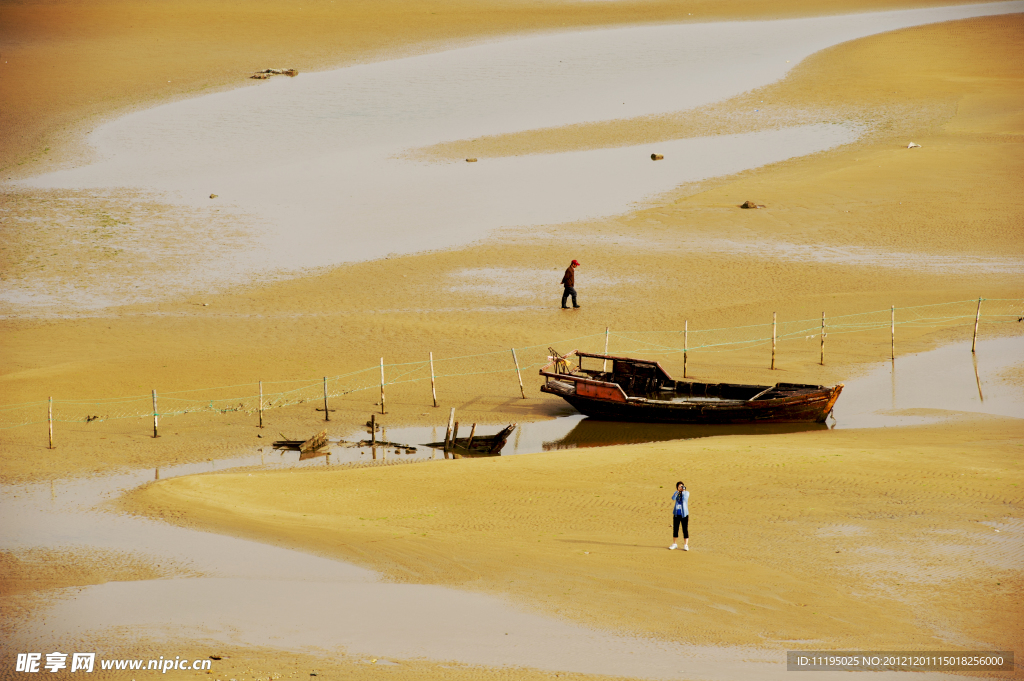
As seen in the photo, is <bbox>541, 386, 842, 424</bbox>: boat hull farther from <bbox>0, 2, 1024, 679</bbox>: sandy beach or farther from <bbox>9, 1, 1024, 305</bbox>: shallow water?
<bbox>9, 1, 1024, 305</bbox>: shallow water

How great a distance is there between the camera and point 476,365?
2527 cm

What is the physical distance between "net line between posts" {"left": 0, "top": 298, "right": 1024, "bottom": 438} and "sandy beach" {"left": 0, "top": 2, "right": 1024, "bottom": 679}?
134 mm

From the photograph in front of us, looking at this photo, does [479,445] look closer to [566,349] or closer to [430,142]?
[566,349]

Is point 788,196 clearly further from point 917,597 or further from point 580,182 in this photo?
point 917,597

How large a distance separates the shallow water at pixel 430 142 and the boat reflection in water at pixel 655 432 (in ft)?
46.2

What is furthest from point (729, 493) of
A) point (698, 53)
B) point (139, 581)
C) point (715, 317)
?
point (698, 53)

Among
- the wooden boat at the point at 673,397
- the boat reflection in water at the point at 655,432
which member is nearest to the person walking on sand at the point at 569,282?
the wooden boat at the point at 673,397

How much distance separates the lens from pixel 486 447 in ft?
65.8

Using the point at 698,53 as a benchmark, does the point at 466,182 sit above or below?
below

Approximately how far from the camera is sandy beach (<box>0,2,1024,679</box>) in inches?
490

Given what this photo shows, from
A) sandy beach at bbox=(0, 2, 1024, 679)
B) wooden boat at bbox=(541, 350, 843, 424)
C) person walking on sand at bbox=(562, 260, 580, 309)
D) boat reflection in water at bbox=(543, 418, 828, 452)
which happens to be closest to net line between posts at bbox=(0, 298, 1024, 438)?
sandy beach at bbox=(0, 2, 1024, 679)

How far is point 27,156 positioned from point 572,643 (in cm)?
3904

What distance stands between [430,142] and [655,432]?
2763cm

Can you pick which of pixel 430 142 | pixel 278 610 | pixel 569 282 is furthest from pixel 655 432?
pixel 430 142
